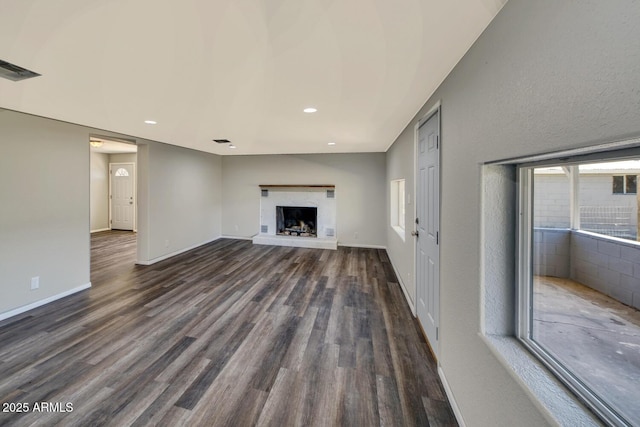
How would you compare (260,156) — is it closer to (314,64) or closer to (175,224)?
(175,224)

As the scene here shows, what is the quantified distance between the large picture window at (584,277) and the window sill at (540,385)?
1.3 inches

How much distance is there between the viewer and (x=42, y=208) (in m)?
3.17

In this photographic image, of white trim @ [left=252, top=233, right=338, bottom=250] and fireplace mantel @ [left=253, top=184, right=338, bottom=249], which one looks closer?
white trim @ [left=252, top=233, right=338, bottom=250]

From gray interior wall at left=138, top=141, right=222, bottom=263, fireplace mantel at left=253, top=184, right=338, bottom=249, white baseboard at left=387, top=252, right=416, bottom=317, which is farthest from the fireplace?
white baseboard at left=387, top=252, right=416, bottom=317

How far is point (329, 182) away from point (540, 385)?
5.58m

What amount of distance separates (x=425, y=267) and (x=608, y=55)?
2.14m

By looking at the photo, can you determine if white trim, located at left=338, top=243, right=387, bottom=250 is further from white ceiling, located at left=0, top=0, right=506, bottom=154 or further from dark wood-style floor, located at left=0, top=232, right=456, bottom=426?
white ceiling, located at left=0, top=0, right=506, bottom=154

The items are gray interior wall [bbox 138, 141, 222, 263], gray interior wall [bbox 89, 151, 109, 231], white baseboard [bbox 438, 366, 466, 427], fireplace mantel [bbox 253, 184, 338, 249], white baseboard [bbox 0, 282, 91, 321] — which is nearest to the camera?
white baseboard [bbox 438, 366, 466, 427]

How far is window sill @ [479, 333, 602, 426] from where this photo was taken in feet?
2.65

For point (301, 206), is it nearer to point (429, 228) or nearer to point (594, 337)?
point (429, 228)

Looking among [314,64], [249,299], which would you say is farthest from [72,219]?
[314,64]

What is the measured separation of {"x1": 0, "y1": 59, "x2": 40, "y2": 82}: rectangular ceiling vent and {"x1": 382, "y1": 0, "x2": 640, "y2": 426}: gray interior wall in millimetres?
2963

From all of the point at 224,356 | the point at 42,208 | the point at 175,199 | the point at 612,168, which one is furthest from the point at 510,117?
the point at 175,199

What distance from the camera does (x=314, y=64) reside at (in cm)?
170
